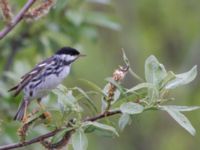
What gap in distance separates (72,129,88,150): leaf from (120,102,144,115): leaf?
0.92 ft

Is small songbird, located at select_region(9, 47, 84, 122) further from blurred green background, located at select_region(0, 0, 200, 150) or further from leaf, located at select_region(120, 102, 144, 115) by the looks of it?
blurred green background, located at select_region(0, 0, 200, 150)

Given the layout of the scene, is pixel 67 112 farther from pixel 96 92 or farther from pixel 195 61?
pixel 195 61

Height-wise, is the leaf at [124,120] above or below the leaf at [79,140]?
above

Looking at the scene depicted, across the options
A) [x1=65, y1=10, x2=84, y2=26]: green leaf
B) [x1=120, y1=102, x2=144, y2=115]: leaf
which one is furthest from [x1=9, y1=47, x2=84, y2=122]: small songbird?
[x1=65, y1=10, x2=84, y2=26]: green leaf

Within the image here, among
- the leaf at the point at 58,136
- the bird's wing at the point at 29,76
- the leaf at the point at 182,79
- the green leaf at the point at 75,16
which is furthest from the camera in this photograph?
the green leaf at the point at 75,16

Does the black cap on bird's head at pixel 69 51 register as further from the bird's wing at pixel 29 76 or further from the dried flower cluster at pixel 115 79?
the dried flower cluster at pixel 115 79

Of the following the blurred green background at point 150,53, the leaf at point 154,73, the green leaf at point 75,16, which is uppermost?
the leaf at point 154,73

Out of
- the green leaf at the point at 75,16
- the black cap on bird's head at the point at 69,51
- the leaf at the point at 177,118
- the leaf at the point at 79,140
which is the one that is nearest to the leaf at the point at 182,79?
the leaf at the point at 177,118

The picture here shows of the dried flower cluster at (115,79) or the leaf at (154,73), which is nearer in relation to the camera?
the dried flower cluster at (115,79)

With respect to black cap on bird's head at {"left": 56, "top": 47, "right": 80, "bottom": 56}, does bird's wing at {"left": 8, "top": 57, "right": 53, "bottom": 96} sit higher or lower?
lower

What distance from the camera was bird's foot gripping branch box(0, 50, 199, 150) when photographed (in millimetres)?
3744

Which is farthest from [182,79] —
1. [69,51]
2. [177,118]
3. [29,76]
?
[29,76]

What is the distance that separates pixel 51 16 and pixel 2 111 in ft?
3.53

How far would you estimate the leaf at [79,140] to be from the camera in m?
3.81
